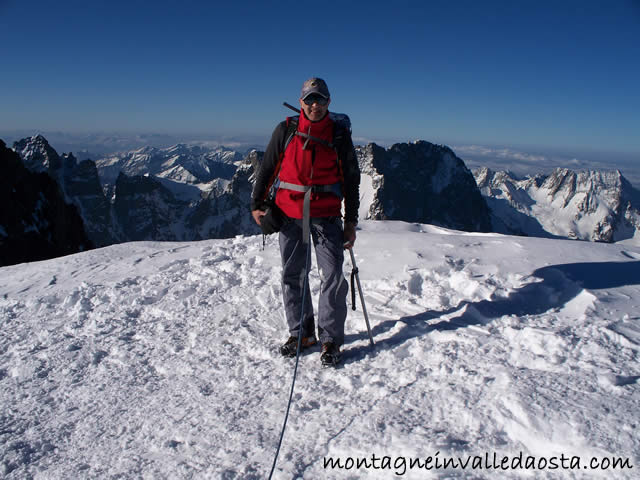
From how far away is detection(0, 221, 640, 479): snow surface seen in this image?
2.84 m

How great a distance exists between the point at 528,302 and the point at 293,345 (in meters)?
3.24

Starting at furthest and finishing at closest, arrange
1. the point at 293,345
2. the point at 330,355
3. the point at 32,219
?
the point at 32,219, the point at 293,345, the point at 330,355

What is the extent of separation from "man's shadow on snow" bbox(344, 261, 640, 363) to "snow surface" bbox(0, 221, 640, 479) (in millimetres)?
28

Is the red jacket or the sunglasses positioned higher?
the sunglasses

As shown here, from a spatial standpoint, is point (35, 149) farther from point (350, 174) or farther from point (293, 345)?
point (350, 174)

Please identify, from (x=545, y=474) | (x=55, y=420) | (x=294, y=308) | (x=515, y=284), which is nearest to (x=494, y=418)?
(x=545, y=474)

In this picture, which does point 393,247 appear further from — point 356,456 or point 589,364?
point 356,456

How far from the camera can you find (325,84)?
3.82 meters

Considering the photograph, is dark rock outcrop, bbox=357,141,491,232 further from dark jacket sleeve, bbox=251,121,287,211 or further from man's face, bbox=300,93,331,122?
man's face, bbox=300,93,331,122

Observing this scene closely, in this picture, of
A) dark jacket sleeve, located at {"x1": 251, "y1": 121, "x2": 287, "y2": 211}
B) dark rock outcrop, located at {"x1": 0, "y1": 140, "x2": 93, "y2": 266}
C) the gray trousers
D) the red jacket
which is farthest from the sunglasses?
dark rock outcrop, located at {"x1": 0, "y1": 140, "x2": 93, "y2": 266}

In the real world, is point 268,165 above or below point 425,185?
above

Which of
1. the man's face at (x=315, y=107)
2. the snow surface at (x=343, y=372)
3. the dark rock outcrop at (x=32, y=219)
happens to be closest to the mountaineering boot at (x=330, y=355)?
the snow surface at (x=343, y=372)

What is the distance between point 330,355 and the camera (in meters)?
4.01

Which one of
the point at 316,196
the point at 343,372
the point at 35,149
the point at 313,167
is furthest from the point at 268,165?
the point at 35,149
